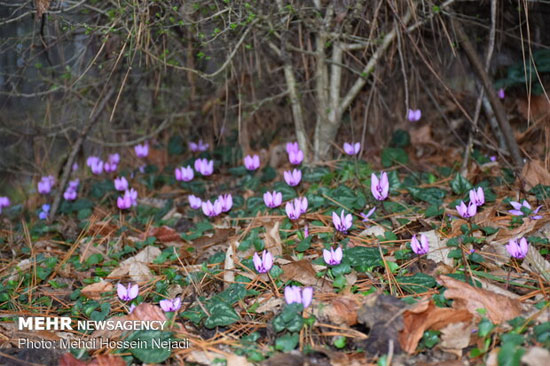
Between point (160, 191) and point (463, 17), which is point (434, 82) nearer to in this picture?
point (463, 17)

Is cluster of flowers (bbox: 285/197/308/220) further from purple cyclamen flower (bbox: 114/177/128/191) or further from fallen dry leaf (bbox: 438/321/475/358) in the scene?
purple cyclamen flower (bbox: 114/177/128/191)

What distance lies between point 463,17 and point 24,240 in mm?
2608

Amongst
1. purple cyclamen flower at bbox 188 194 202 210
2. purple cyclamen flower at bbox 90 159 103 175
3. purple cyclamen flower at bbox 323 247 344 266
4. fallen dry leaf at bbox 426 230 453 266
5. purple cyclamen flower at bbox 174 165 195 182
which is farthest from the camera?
purple cyclamen flower at bbox 90 159 103 175

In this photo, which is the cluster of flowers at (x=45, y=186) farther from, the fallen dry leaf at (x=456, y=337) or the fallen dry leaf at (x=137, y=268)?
the fallen dry leaf at (x=456, y=337)

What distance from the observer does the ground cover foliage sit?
151 centimetres

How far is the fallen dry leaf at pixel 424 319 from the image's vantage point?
1486 mm

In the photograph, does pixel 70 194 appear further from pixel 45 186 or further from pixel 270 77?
pixel 270 77

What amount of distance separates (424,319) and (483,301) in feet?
0.60

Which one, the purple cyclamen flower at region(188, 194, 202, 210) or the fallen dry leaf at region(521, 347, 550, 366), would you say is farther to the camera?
the purple cyclamen flower at region(188, 194, 202, 210)

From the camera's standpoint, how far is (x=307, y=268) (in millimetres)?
1933

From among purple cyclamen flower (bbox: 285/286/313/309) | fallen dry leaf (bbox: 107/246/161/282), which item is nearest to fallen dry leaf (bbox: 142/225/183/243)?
fallen dry leaf (bbox: 107/246/161/282)

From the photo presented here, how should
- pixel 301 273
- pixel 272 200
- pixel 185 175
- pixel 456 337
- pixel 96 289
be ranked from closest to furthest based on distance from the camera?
pixel 456 337 → pixel 301 273 → pixel 96 289 → pixel 272 200 → pixel 185 175

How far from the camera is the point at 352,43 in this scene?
317cm

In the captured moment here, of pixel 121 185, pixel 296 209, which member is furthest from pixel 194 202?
pixel 296 209
